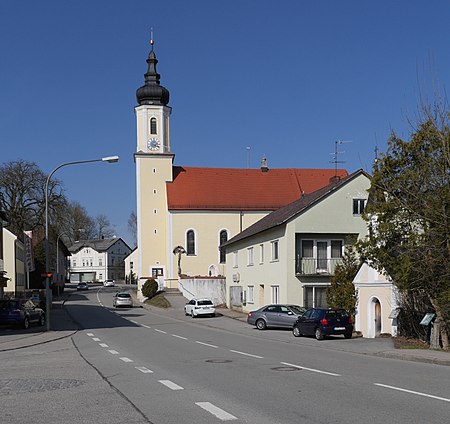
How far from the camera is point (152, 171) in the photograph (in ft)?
231

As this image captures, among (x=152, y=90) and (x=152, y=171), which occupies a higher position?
(x=152, y=90)

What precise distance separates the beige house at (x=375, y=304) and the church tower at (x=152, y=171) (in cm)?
4242

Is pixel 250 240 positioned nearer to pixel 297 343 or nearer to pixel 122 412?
pixel 297 343

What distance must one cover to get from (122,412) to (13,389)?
3.68 metres

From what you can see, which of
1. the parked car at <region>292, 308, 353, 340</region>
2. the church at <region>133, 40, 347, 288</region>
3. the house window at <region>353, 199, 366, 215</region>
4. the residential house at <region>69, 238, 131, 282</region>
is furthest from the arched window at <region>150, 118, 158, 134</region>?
the residential house at <region>69, 238, 131, 282</region>

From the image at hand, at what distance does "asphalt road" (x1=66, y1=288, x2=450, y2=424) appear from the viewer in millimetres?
8875

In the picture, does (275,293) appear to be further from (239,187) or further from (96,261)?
(96,261)

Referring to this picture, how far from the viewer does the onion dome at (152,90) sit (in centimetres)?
6906

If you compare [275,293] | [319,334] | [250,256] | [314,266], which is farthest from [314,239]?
[319,334]

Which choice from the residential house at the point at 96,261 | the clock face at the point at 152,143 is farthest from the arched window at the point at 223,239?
the residential house at the point at 96,261

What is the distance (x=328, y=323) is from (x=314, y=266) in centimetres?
1085

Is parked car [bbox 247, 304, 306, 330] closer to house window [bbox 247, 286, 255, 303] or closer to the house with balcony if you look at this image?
the house with balcony

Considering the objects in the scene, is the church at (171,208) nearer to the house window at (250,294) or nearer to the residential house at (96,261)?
the house window at (250,294)

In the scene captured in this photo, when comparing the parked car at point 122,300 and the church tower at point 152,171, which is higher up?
the church tower at point 152,171
